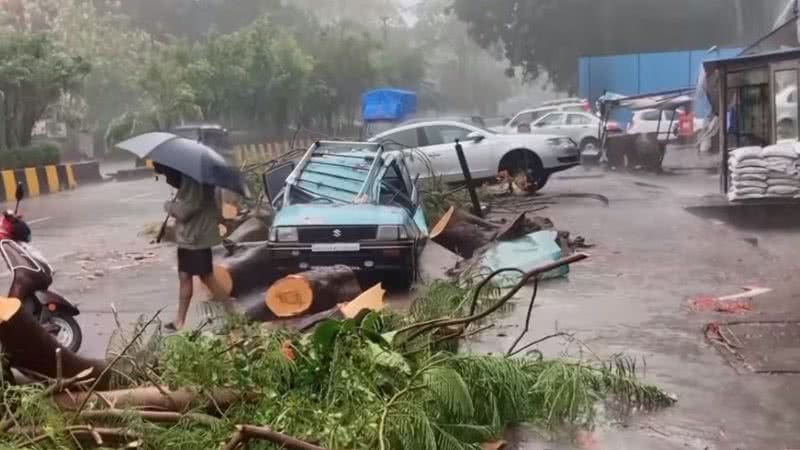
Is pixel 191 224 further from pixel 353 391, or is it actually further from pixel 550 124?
pixel 550 124

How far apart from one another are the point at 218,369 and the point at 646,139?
897 inches

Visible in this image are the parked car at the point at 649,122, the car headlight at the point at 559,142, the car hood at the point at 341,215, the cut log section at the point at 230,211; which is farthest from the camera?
the parked car at the point at 649,122

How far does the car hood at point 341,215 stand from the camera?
1002cm

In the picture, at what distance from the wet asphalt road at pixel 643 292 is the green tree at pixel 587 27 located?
3015 cm

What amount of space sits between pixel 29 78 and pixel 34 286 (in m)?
20.3

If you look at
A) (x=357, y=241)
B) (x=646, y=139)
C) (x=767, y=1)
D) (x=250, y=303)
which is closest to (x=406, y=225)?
(x=357, y=241)

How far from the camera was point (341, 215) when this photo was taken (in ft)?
33.2

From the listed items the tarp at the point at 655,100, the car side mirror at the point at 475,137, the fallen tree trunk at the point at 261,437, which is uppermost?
the tarp at the point at 655,100

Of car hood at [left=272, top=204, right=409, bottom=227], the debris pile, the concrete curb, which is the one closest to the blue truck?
the concrete curb

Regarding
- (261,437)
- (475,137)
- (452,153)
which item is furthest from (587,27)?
(261,437)

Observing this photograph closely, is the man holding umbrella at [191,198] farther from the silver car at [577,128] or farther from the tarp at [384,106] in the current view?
the tarp at [384,106]

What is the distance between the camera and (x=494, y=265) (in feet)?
33.6

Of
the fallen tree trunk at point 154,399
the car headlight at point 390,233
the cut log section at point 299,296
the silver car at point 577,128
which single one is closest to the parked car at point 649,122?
the silver car at point 577,128

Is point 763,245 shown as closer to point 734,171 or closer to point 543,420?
point 734,171
